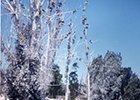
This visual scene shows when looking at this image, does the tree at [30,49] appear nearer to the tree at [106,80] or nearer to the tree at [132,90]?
the tree at [106,80]

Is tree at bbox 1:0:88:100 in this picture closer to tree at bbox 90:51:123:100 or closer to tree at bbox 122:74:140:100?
tree at bbox 90:51:123:100

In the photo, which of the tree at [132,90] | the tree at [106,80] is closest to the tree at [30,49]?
the tree at [106,80]

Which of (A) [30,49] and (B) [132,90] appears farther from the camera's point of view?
(B) [132,90]

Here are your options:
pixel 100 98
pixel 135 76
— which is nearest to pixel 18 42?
pixel 100 98

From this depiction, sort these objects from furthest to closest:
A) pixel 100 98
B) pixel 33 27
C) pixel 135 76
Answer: pixel 135 76 < pixel 100 98 < pixel 33 27

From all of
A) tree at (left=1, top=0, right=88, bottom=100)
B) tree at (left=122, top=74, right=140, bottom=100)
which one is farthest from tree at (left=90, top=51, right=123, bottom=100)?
tree at (left=1, top=0, right=88, bottom=100)

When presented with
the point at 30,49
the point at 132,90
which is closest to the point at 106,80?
the point at 132,90

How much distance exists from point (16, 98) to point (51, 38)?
2.87m

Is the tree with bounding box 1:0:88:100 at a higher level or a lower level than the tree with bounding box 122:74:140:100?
higher

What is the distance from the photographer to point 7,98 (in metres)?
4.24

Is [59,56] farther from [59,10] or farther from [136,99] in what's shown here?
[136,99]

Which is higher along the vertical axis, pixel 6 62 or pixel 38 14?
pixel 38 14

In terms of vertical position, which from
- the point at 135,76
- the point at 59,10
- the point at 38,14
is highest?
the point at 59,10

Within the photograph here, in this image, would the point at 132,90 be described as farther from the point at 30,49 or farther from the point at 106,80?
the point at 30,49
